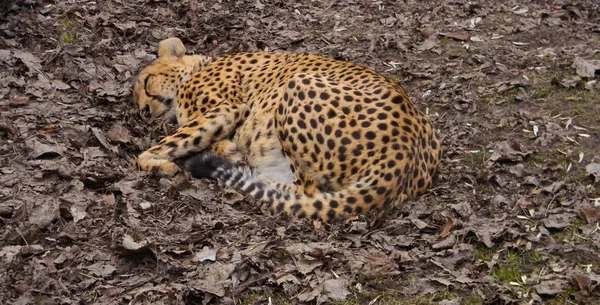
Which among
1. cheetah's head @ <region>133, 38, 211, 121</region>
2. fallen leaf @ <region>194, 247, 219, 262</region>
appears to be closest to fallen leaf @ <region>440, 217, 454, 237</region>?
fallen leaf @ <region>194, 247, 219, 262</region>

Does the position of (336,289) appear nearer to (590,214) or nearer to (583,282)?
(583,282)

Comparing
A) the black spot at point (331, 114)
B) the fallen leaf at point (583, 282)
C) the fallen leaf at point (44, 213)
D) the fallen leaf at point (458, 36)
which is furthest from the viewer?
the fallen leaf at point (458, 36)

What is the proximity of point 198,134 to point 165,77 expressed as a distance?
1047mm

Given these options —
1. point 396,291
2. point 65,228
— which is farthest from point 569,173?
point 65,228

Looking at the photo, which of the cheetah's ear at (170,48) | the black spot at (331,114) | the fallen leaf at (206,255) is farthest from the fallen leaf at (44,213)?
the cheetah's ear at (170,48)

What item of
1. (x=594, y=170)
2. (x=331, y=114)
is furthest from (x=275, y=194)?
(x=594, y=170)

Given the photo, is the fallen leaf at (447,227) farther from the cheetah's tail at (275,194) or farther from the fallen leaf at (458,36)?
the fallen leaf at (458,36)

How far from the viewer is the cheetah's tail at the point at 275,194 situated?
607 cm

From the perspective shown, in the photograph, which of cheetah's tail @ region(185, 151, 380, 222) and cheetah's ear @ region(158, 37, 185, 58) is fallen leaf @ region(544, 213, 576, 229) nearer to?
cheetah's tail @ region(185, 151, 380, 222)

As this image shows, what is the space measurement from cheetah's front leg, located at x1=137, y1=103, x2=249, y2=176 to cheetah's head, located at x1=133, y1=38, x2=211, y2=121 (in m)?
0.57

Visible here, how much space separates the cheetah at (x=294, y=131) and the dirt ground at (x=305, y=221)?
19 cm

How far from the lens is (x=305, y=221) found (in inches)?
239

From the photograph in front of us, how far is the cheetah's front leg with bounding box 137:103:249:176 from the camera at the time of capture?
7.19 metres

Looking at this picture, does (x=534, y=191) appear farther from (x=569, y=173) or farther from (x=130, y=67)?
(x=130, y=67)
